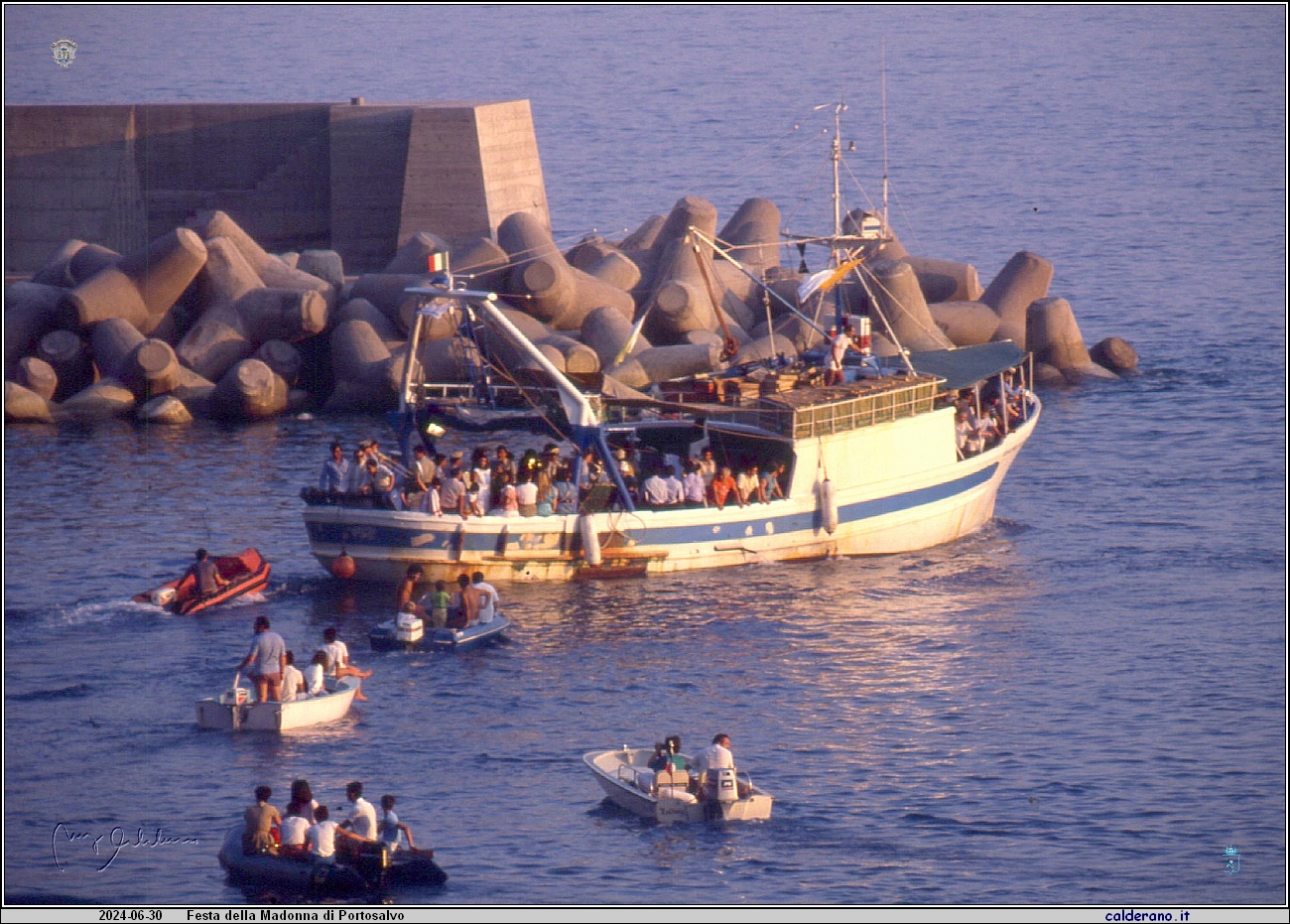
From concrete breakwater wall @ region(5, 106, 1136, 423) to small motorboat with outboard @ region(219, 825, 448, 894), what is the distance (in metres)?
21.6

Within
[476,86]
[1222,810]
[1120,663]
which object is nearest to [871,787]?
[1222,810]

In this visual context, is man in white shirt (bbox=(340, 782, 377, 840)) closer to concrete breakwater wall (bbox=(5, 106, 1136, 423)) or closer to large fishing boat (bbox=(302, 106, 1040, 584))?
large fishing boat (bbox=(302, 106, 1040, 584))

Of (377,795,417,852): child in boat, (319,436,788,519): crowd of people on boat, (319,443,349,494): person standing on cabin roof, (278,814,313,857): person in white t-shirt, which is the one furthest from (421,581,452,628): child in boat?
(278,814,313,857): person in white t-shirt

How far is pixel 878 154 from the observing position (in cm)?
10075

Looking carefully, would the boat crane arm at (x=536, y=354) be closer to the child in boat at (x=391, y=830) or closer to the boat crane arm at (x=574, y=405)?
the boat crane arm at (x=574, y=405)

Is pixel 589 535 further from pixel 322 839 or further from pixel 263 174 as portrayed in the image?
pixel 263 174

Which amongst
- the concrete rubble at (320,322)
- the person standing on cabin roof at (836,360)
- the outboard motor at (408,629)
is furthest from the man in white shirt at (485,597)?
the concrete rubble at (320,322)

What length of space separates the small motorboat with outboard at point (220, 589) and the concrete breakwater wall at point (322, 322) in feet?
35.7

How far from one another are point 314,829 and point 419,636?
365 inches

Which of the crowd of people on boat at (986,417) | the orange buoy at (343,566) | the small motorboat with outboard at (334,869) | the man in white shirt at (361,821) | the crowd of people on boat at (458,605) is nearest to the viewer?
the small motorboat with outboard at (334,869)

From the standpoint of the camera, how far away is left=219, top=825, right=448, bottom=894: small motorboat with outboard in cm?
2114

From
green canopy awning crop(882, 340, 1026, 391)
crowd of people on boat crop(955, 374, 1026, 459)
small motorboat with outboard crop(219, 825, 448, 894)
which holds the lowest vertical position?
small motorboat with outboard crop(219, 825, 448, 894)

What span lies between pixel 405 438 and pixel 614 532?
4151 millimetres

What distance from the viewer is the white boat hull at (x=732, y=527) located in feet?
107
